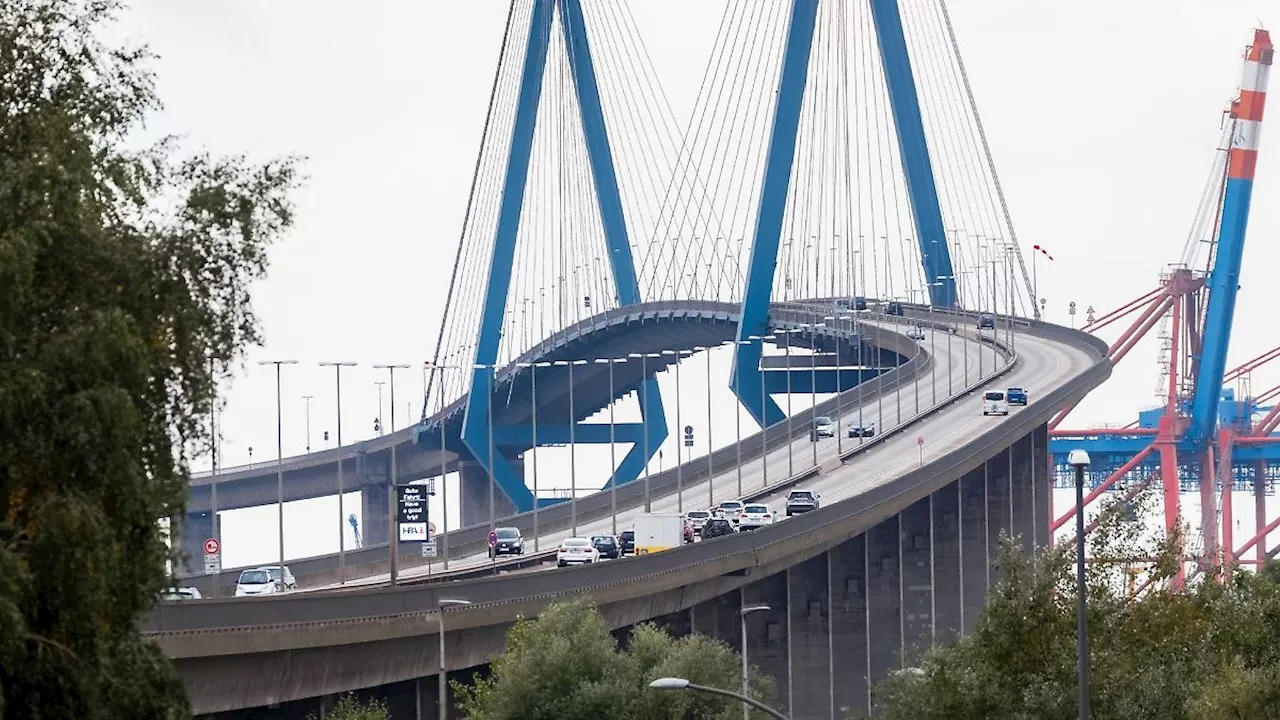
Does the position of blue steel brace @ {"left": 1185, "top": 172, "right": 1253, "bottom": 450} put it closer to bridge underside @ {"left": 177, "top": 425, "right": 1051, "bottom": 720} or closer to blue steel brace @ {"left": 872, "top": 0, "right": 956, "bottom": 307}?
blue steel brace @ {"left": 872, "top": 0, "right": 956, "bottom": 307}

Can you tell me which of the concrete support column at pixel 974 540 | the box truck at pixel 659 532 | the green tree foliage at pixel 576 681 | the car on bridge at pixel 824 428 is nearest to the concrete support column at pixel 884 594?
the concrete support column at pixel 974 540

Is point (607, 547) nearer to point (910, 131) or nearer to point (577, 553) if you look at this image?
point (577, 553)

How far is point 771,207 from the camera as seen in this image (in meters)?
128

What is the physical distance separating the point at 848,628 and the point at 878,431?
79.1ft

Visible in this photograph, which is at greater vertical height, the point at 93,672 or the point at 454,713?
the point at 93,672

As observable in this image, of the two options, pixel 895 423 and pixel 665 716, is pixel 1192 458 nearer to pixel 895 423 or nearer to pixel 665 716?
pixel 895 423

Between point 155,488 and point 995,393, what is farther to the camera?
point 995,393

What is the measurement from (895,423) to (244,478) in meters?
74.6

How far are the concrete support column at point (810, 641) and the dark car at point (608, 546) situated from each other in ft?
40.5

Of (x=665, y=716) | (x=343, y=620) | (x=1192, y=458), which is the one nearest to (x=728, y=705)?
(x=665, y=716)

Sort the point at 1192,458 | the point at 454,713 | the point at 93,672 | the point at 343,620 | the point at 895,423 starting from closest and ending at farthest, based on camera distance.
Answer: the point at 93,672 < the point at 343,620 < the point at 454,713 < the point at 895,423 < the point at 1192,458

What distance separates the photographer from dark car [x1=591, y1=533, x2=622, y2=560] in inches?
3514

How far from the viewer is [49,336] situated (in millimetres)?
25234

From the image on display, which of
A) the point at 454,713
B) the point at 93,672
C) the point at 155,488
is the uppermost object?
the point at 155,488
